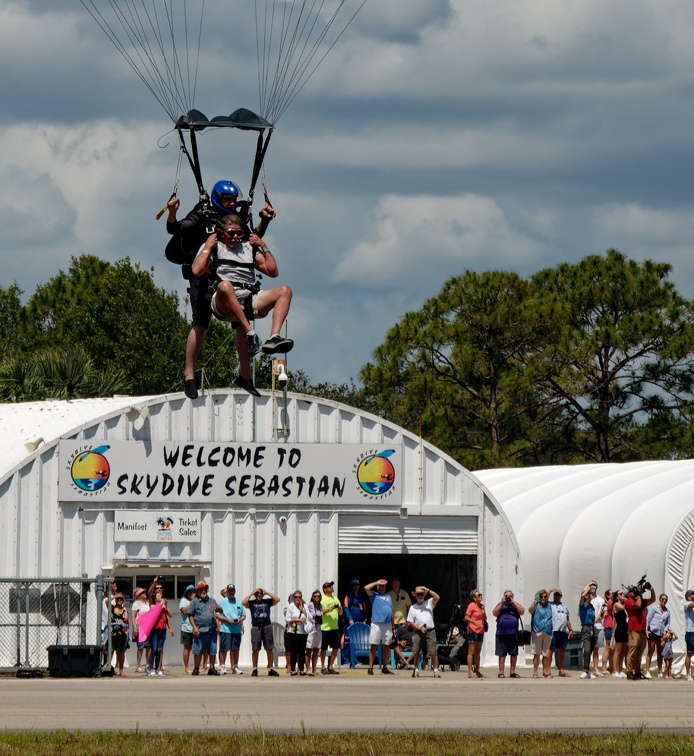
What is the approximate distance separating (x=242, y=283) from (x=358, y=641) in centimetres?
1350

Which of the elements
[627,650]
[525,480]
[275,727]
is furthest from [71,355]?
[275,727]

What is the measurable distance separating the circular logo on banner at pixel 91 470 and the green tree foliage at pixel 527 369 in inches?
1076

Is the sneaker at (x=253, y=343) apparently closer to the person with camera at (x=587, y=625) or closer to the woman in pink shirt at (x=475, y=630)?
the woman in pink shirt at (x=475, y=630)

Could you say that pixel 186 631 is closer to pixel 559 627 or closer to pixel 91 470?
pixel 91 470

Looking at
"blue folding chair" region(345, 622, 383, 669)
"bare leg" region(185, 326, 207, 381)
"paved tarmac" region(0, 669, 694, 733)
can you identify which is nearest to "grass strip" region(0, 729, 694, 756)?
"paved tarmac" region(0, 669, 694, 733)

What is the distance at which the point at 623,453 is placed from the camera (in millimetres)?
59156

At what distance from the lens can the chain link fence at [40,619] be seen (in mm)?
27266

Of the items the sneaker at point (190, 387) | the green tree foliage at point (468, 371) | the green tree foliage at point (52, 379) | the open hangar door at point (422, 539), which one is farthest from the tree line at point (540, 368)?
the sneaker at point (190, 387)

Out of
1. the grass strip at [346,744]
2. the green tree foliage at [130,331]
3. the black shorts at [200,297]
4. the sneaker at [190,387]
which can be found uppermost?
the green tree foliage at [130,331]

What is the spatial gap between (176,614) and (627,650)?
327 inches

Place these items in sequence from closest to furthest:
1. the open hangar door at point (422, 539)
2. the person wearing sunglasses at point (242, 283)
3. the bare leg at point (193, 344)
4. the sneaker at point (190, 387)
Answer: the person wearing sunglasses at point (242, 283), the bare leg at point (193, 344), the sneaker at point (190, 387), the open hangar door at point (422, 539)

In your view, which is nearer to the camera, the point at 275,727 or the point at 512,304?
the point at 275,727

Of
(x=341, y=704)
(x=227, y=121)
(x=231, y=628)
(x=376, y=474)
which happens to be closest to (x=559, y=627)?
(x=376, y=474)

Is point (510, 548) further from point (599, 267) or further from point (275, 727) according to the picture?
point (599, 267)
